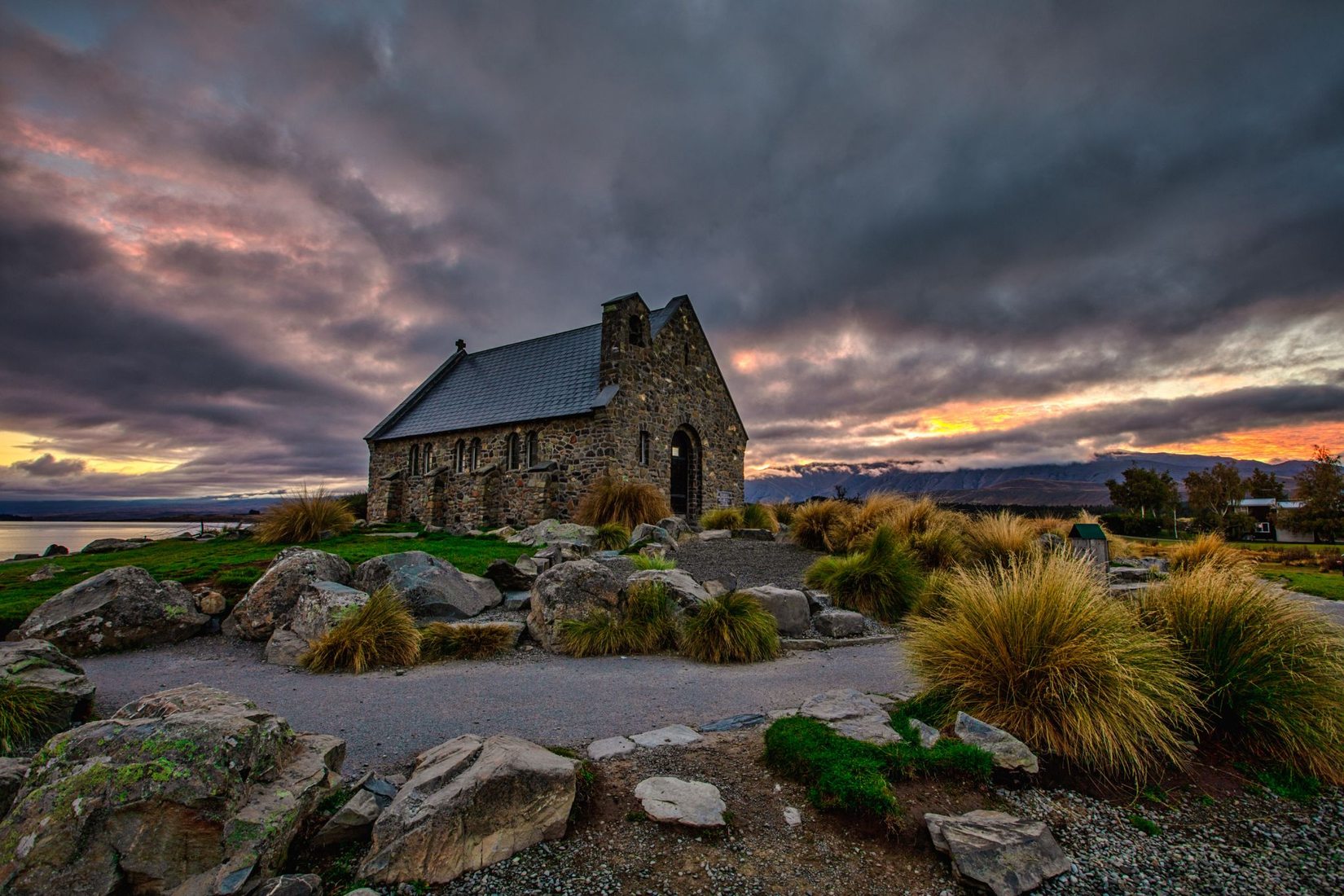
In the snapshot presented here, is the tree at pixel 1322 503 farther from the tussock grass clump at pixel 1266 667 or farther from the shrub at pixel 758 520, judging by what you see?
the tussock grass clump at pixel 1266 667

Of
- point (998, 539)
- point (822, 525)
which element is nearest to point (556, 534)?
point (822, 525)

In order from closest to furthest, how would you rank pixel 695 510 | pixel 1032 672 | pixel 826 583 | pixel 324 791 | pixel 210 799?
pixel 210 799 → pixel 324 791 → pixel 1032 672 → pixel 826 583 → pixel 695 510

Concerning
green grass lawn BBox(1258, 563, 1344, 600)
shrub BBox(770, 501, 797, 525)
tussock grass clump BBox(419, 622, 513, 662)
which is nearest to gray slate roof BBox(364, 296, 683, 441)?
shrub BBox(770, 501, 797, 525)

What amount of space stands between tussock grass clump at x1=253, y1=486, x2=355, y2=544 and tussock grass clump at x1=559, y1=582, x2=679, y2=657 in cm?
1160

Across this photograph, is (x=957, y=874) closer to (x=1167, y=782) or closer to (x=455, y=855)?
(x=1167, y=782)

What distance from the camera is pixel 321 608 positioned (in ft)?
24.8

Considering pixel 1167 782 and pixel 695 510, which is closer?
pixel 1167 782

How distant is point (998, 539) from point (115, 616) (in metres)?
14.8

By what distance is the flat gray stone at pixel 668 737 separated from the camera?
4.48 metres

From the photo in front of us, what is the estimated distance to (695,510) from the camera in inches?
966

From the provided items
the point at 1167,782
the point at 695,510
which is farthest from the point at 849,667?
the point at 695,510

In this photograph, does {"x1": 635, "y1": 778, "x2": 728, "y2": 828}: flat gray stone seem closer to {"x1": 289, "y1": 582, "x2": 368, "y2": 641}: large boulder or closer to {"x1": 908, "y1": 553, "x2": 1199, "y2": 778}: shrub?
{"x1": 908, "y1": 553, "x2": 1199, "y2": 778}: shrub

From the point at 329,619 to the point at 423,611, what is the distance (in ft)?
4.44

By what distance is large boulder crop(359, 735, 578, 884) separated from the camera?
301 centimetres
